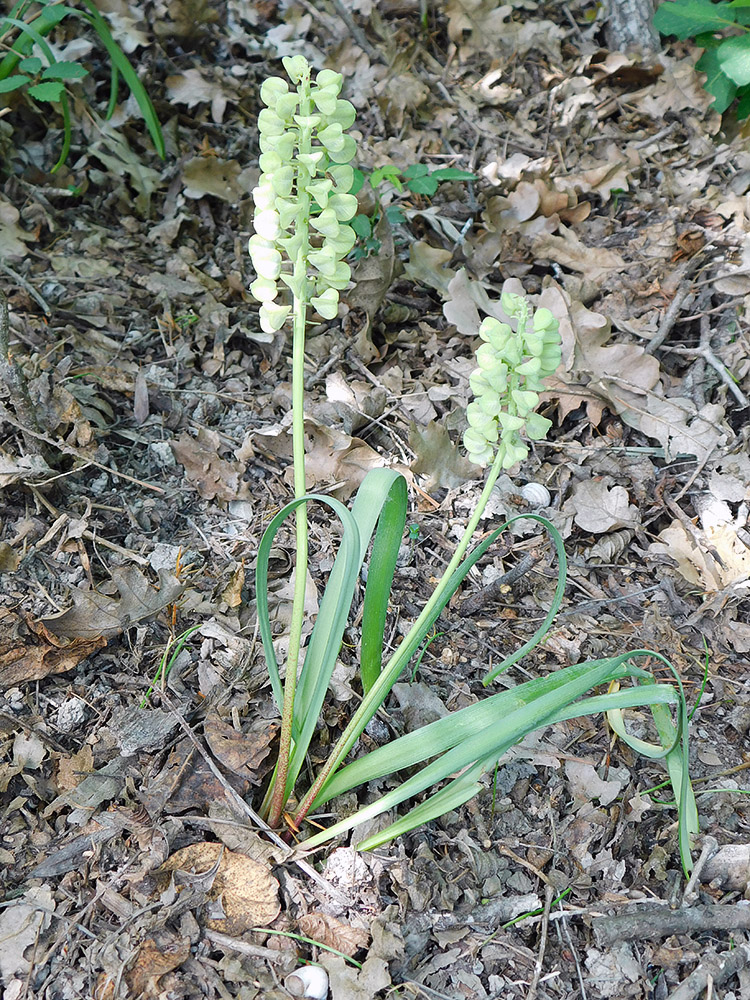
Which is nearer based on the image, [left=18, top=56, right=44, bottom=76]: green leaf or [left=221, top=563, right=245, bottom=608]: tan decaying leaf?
[left=221, top=563, right=245, bottom=608]: tan decaying leaf

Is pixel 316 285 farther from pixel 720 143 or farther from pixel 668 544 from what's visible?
pixel 720 143

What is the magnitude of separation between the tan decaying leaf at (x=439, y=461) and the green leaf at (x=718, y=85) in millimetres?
1737

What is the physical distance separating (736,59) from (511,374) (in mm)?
2051

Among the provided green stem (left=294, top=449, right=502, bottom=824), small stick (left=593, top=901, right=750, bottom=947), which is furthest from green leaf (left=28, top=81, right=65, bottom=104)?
small stick (left=593, top=901, right=750, bottom=947)

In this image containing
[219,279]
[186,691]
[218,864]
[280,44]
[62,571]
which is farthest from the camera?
[280,44]

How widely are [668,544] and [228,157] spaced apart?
209 centimetres

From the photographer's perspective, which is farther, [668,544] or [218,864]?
[668,544]

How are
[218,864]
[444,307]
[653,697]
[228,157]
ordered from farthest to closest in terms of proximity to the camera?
[228,157] → [444,307] → [218,864] → [653,697]

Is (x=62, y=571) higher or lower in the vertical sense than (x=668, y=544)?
lower

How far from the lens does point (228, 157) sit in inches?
119

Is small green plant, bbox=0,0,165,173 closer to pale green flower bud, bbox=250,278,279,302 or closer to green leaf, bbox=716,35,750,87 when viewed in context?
pale green flower bud, bbox=250,278,279,302

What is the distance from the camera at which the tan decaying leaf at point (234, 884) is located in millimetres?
1384

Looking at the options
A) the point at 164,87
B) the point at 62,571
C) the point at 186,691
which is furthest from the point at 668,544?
the point at 164,87

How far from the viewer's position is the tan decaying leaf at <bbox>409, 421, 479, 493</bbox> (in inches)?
85.3
